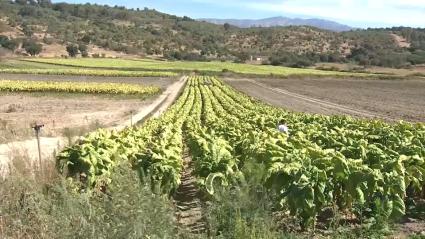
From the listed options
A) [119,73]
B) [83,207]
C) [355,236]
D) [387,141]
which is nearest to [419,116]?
[387,141]

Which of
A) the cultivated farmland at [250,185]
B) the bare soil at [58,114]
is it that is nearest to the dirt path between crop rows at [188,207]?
the cultivated farmland at [250,185]

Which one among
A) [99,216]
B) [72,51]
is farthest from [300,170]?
[72,51]

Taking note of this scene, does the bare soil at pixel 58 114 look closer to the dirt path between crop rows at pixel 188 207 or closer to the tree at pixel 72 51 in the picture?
the dirt path between crop rows at pixel 188 207

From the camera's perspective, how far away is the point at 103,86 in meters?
56.1

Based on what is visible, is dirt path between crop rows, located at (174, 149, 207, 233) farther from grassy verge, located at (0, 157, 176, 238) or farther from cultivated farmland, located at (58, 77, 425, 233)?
grassy verge, located at (0, 157, 176, 238)

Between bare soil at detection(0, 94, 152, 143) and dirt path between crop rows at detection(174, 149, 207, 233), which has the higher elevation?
dirt path between crop rows at detection(174, 149, 207, 233)

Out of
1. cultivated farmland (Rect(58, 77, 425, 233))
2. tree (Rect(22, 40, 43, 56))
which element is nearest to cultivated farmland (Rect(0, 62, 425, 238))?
cultivated farmland (Rect(58, 77, 425, 233))

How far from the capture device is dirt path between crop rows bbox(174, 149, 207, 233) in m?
7.50

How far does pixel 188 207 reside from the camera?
8977mm

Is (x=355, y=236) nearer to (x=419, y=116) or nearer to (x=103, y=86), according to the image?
(x=419, y=116)

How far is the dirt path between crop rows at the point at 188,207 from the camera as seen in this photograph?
24.6ft

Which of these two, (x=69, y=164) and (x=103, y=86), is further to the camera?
(x=103, y=86)

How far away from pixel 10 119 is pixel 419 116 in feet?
76.9

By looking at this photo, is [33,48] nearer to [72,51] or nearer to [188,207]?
[72,51]
